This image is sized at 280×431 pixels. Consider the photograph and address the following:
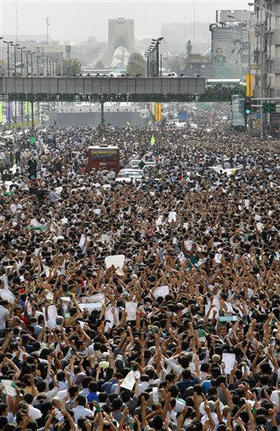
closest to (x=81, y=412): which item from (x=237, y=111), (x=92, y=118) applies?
(x=237, y=111)

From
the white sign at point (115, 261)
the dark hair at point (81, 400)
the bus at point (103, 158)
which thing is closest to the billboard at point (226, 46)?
the bus at point (103, 158)

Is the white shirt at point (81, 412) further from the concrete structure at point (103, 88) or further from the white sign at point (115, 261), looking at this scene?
the concrete structure at point (103, 88)

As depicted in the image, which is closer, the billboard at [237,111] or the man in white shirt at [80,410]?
the man in white shirt at [80,410]

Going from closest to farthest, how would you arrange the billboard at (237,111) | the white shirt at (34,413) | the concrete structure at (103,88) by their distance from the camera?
1. the white shirt at (34,413)
2. the billboard at (237,111)
3. the concrete structure at (103,88)

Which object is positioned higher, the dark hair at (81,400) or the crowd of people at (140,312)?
the dark hair at (81,400)

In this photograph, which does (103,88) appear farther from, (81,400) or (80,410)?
(80,410)

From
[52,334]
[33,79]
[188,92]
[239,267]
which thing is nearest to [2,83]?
[33,79]

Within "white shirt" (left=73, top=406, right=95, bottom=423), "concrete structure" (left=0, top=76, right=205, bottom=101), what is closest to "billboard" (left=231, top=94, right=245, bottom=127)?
"concrete structure" (left=0, top=76, right=205, bottom=101)
